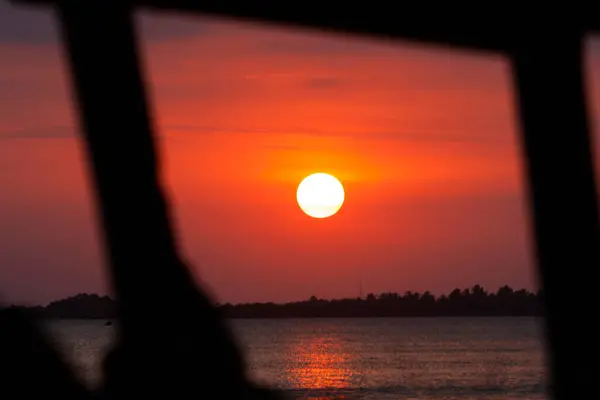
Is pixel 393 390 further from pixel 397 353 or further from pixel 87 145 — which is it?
pixel 87 145

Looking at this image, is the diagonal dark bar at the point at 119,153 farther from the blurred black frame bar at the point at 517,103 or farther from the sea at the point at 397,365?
the sea at the point at 397,365

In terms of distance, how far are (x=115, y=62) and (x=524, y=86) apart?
1.38 meters

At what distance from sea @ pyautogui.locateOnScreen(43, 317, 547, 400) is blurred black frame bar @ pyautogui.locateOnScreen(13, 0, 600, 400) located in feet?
167

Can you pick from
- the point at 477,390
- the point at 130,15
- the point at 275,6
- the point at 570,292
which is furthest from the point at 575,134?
the point at 477,390

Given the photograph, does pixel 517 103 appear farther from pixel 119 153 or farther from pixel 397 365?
pixel 397 365

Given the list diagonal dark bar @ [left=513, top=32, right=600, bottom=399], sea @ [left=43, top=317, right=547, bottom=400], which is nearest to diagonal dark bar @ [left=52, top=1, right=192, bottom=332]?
diagonal dark bar @ [left=513, top=32, right=600, bottom=399]

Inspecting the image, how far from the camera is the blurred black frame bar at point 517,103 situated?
297cm

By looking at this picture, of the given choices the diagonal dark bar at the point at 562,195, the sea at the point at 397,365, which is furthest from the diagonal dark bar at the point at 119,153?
the sea at the point at 397,365

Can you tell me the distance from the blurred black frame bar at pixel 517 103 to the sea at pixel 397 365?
50.8 metres

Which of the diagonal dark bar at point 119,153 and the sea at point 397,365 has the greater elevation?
the diagonal dark bar at point 119,153

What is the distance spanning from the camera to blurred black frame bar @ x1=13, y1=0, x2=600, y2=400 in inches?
117

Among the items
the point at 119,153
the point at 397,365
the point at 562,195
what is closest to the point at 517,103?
the point at 562,195

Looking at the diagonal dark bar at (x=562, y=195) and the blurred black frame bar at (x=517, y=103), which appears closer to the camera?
the blurred black frame bar at (x=517, y=103)

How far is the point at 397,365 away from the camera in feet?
390
